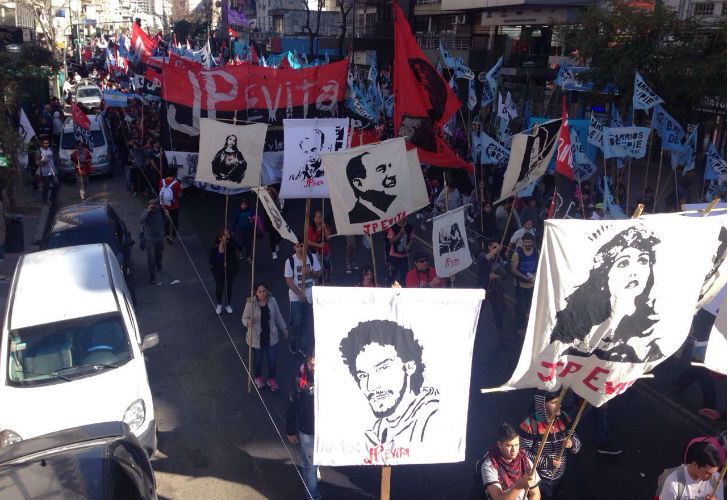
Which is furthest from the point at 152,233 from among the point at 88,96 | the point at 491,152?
the point at 88,96

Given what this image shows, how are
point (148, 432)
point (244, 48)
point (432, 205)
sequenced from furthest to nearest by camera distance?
point (244, 48) < point (432, 205) < point (148, 432)

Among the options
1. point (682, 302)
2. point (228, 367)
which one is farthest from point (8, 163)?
point (682, 302)

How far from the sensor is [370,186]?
28.2 feet

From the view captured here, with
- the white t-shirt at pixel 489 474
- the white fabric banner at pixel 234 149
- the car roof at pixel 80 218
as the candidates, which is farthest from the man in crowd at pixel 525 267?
the car roof at pixel 80 218

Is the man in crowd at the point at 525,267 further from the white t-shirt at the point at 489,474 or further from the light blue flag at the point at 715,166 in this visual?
the light blue flag at the point at 715,166

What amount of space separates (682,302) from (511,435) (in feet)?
5.45

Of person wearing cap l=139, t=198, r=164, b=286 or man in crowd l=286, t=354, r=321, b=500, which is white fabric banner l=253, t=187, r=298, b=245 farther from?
person wearing cap l=139, t=198, r=164, b=286

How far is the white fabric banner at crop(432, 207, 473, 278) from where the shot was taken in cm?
938

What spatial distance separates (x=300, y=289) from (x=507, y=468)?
15.7 ft

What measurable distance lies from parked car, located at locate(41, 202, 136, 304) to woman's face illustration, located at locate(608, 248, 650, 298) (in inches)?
343

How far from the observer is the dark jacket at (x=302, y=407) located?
614 centimetres

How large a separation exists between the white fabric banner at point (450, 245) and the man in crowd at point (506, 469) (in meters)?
4.19

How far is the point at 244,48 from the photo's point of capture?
146 ft

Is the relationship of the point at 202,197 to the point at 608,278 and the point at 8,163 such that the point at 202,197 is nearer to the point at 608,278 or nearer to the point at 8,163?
the point at 8,163
